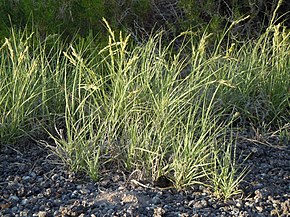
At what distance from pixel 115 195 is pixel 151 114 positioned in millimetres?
717

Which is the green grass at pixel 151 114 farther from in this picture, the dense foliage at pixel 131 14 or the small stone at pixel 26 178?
the dense foliage at pixel 131 14

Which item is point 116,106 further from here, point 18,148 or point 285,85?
point 285,85

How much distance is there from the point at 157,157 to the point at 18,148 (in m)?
0.92

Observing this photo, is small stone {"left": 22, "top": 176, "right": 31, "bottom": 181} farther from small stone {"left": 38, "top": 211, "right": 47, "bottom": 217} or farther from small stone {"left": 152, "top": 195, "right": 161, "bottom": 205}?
small stone {"left": 152, "top": 195, "right": 161, "bottom": 205}

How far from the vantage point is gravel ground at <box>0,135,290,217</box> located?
3.21 meters

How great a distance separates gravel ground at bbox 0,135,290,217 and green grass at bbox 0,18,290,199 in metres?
0.08

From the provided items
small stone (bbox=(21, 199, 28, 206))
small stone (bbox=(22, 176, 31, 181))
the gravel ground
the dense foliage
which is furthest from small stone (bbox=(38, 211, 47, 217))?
the dense foliage

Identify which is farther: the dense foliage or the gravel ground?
the dense foliage

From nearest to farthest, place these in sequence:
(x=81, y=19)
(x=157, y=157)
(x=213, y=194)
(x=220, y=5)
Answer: (x=213, y=194) < (x=157, y=157) < (x=81, y=19) < (x=220, y=5)

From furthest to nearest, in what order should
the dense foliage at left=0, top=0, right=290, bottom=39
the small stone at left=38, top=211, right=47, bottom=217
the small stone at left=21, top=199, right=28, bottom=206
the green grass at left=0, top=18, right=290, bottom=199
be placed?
the dense foliage at left=0, top=0, right=290, bottom=39 < the green grass at left=0, top=18, right=290, bottom=199 < the small stone at left=21, top=199, right=28, bottom=206 < the small stone at left=38, top=211, right=47, bottom=217

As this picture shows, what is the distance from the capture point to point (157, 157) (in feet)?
11.7

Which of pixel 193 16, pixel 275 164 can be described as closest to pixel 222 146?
pixel 275 164

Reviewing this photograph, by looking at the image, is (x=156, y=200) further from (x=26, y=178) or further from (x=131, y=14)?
(x=131, y=14)

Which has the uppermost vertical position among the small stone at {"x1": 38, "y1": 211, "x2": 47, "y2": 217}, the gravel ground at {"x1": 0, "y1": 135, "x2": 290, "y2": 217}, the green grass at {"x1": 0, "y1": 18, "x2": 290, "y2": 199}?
the green grass at {"x1": 0, "y1": 18, "x2": 290, "y2": 199}
